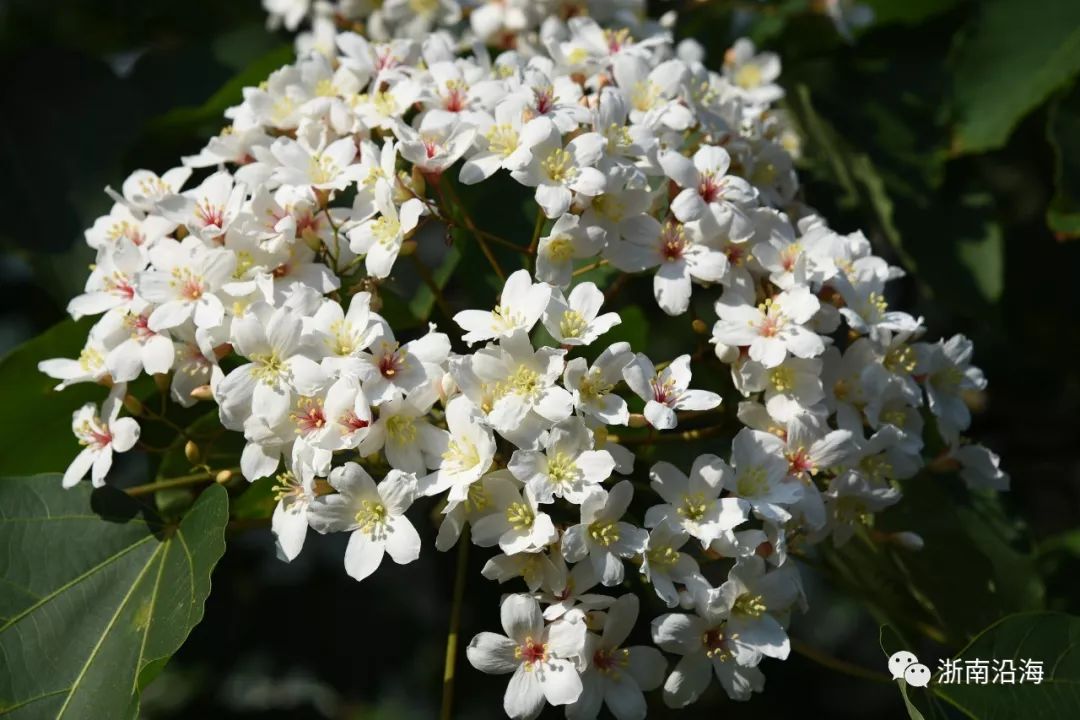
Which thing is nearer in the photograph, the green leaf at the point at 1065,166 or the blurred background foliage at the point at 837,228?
the blurred background foliage at the point at 837,228

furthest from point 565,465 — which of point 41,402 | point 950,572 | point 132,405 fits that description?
point 41,402

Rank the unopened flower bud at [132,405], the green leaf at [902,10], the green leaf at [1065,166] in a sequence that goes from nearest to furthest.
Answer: the unopened flower bud at [132,405] → the green leaf at [1065,166] → the green leaf at [902,10]

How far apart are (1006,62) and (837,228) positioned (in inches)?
17.8

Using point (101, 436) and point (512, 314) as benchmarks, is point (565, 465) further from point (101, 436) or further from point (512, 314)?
point (101, 436)

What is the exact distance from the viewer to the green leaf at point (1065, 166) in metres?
1.86

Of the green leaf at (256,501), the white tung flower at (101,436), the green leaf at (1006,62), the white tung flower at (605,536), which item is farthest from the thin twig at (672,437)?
the green leaf at (1006,62)

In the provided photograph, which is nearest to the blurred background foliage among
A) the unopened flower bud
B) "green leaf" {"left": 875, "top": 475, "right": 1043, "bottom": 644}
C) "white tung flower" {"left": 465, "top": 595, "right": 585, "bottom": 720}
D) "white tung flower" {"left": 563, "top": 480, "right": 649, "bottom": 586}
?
"green leaf" {"left": 875, "top": 475, "right": 1043, "bottom": 644}

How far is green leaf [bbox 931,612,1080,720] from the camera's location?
1.46 metres

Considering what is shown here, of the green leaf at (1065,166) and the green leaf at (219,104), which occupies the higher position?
the green leaf at (219,104)

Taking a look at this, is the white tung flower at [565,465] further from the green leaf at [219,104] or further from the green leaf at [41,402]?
the green leaf at [219,104]

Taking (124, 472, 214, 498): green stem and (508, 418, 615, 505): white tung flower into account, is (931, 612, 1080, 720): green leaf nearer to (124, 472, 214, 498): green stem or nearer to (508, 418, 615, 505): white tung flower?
(508, 418, 615, 505): white tung flower

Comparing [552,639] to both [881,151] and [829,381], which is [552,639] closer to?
[829,381]

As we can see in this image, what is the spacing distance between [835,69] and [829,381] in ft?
3.79

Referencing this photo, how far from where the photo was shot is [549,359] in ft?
4.26
